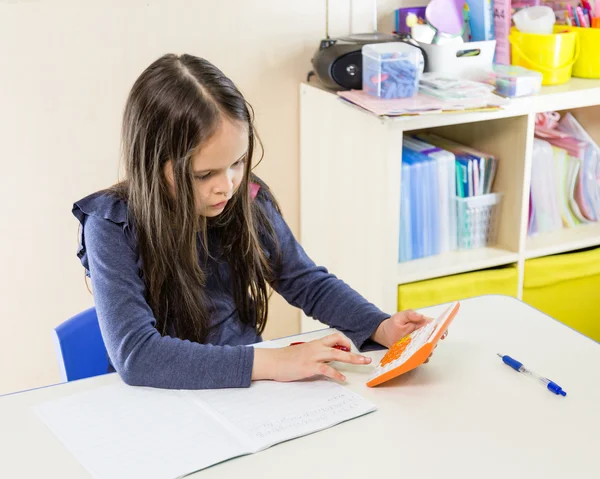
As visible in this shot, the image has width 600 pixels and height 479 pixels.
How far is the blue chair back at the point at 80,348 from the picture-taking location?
1.37 metres

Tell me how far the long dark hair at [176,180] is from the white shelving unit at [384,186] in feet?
1.87

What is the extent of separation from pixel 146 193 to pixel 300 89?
97cm

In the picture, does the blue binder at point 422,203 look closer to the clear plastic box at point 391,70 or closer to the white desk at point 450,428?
the clear plastic box at point 391,70

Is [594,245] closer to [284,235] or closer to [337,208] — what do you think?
[337,208]

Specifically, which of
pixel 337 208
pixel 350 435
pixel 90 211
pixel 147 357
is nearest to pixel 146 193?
pixel 90 211

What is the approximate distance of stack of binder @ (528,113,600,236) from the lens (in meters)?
2.18

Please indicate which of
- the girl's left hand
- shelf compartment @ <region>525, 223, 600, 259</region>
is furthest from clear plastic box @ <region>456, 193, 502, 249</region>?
the girl's left hand

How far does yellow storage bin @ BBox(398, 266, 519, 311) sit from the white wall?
0.57 metres

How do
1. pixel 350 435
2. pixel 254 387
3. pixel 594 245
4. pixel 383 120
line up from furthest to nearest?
pixel 594 245, pixel 383 120, pixel 254 387, pixel 350 435

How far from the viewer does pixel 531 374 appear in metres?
1.20

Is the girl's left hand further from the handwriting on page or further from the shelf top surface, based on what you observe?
the shelf top surface

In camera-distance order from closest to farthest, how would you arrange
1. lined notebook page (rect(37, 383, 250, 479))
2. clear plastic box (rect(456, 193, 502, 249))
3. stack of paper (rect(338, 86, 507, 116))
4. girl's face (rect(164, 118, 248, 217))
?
lined notebook page (rect(37, 383, 250, 479))
girl's face (rect(164, 118, 248, 217))
stack of paper (rect(338, 86, 507, 116))
clear plastic box (rect(456, 193, 502, 249))

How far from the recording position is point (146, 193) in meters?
1.30

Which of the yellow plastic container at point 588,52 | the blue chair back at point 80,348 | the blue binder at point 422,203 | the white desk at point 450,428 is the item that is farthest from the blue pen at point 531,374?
the yellow plastic container at point 588,52
